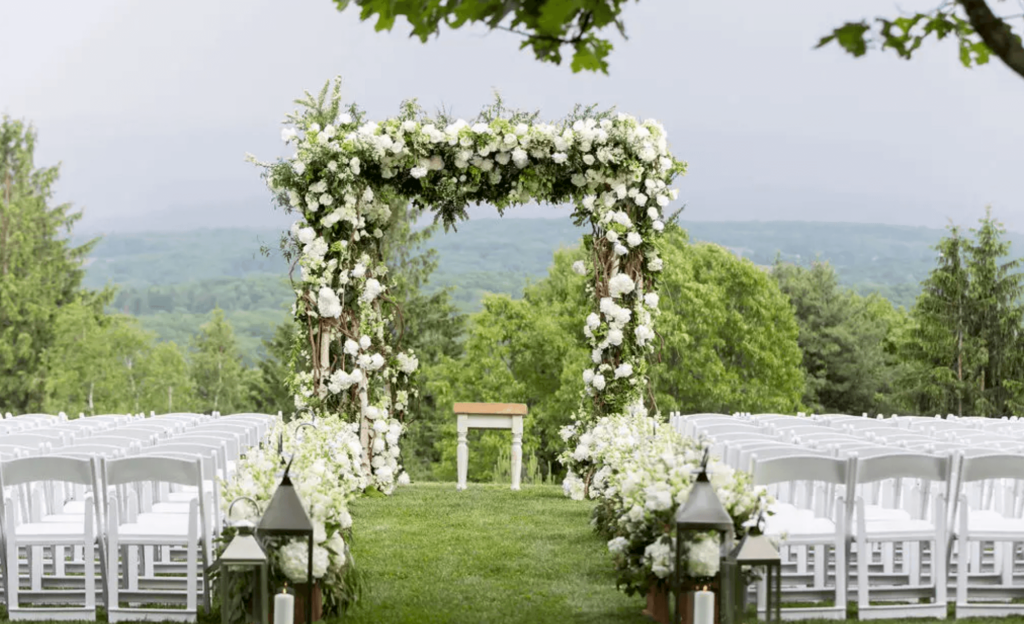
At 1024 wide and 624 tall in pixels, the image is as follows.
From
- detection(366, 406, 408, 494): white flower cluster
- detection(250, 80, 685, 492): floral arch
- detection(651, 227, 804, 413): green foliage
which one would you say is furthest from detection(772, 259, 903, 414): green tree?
detection(366, 406, 408, 494): white flower cluster

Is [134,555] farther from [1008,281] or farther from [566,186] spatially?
[1008,281]

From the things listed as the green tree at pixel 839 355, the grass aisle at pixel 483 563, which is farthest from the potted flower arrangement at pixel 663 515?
the green tree at pixel 839 355

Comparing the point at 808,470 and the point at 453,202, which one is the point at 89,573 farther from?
the point at 453,202

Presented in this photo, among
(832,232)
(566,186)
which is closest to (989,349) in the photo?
(566,186)

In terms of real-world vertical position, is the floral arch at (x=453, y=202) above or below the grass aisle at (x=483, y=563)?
above

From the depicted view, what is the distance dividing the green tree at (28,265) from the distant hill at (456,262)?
2219 cm

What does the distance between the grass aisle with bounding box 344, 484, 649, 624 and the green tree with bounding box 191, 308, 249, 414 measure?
37.1 m

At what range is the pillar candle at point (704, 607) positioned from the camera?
4.86m

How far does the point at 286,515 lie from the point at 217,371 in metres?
48.3

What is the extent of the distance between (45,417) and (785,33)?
11411 centimetres

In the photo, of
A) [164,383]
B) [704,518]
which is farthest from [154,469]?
[164,383]

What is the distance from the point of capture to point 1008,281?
124ft

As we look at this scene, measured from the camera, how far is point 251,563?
4.80 meters

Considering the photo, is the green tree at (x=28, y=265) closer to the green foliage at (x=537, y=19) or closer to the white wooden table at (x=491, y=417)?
the white wooden table at (x=491, y=417)
